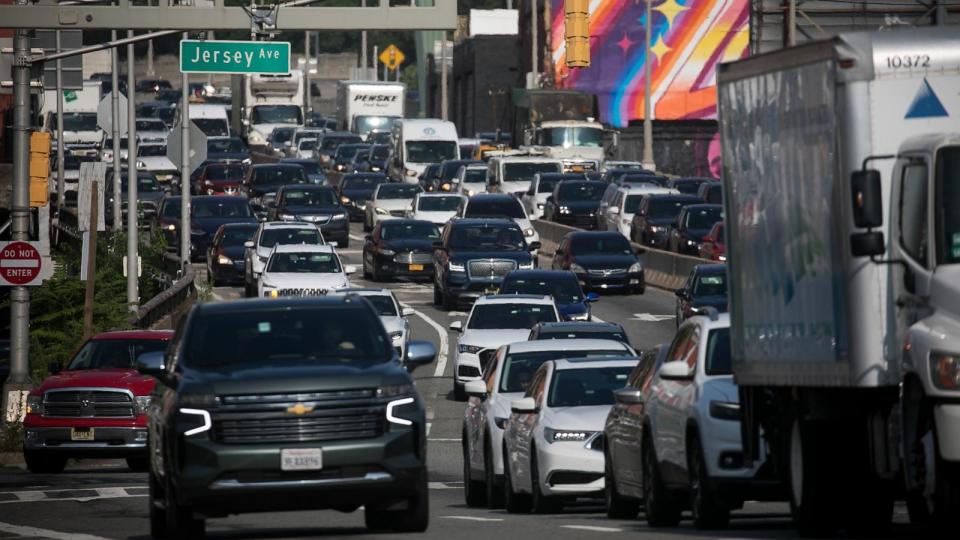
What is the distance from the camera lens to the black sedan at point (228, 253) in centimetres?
5350

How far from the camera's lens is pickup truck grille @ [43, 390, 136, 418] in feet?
90.3

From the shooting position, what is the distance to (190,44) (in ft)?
128

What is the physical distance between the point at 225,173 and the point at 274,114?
3123 centimetres

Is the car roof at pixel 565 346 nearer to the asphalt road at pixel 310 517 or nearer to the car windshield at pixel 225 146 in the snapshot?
the asphalt road at pixel 310 517

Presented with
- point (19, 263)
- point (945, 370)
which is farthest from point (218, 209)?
point (945, 370)

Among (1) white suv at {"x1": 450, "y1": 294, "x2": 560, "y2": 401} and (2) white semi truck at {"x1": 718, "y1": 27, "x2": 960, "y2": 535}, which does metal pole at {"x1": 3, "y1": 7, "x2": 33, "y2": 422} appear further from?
(2) white semi truck at {"x1": 718, "y1": 27, "x2": 960, "y2": 535}

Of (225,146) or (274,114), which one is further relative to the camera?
(274,114)

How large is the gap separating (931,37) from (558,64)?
8453cm

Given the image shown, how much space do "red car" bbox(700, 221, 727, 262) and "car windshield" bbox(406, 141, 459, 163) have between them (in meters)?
26.1

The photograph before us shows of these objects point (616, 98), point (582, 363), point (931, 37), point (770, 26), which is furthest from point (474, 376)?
point (616, 98)

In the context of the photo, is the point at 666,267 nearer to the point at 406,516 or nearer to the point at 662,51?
the point at 406,516

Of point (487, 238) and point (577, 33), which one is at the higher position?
point (577, 33)

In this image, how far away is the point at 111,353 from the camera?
28.7 meters

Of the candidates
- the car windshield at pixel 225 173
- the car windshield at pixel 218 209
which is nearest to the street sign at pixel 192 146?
the car windshield at pixel 218 209
